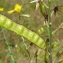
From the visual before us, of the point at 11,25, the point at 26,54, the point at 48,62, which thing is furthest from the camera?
the point at 26,54

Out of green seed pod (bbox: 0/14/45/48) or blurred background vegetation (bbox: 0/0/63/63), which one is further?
blurred background vegetation (bbox: 0/0/63/63)

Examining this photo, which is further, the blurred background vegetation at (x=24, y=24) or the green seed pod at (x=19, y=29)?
the blurred background vegetation at (x=24, y=24)

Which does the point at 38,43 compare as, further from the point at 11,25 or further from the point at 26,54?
the point at 26,54

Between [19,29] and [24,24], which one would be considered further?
[24,24]

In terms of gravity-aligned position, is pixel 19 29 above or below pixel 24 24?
above

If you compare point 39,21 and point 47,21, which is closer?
point 47,21

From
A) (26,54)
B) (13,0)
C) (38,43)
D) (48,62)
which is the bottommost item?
(13,0)

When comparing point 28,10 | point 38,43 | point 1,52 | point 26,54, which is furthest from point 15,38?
point 38,43

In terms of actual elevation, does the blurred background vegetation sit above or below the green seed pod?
below

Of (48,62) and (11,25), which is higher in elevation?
(11,25)

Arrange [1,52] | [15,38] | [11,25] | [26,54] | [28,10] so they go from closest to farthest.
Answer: [11,25], [26,54], [1,52], [15,38], [28,10]

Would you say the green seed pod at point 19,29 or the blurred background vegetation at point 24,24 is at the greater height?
the green seed pod at point 19,29
